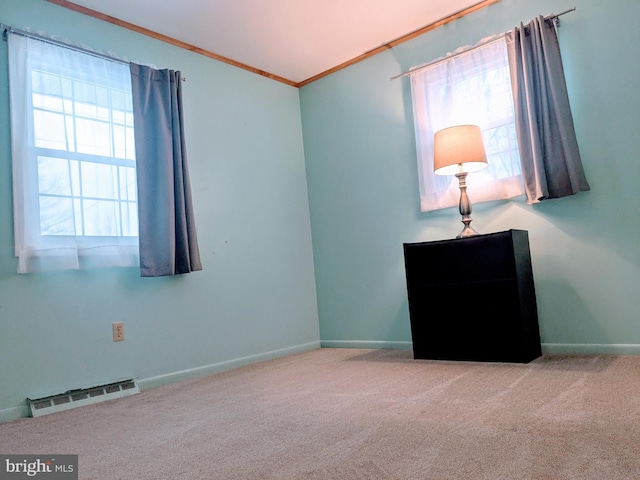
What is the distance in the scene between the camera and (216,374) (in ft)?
9.75

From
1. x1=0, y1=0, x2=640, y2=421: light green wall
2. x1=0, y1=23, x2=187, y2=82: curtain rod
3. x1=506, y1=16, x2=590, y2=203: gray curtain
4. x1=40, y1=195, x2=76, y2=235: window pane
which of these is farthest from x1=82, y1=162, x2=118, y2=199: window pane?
x1=506, y1=16, x2=590, y2=203: gray curtain

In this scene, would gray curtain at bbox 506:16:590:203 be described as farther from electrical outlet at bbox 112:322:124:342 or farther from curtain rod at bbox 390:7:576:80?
electrical outlet at bbox 112:322:124:342

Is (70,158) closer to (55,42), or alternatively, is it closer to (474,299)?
(55,42)

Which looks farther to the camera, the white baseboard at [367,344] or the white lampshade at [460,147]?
the white baseboard at [367,344]

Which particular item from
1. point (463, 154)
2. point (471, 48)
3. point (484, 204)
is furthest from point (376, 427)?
point (471, 48)

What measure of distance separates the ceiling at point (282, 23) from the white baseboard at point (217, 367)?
6.95 ft

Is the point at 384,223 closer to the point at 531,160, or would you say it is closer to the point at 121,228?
the point at 531,160

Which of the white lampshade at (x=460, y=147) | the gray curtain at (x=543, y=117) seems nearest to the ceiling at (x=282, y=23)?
the gray curtain at (x=543, y=117)

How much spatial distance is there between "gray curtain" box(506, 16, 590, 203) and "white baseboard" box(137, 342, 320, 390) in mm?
1930

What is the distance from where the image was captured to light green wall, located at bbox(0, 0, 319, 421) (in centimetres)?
234

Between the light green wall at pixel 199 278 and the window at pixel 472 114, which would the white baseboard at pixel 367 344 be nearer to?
the light green wall at pixel 199 278

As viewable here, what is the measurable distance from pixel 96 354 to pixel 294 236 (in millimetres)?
1708

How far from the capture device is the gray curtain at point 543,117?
8.50 feet

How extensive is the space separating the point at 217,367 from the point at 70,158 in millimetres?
1514
